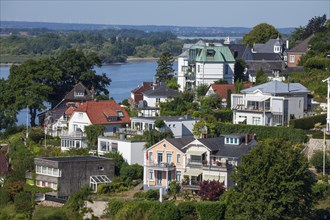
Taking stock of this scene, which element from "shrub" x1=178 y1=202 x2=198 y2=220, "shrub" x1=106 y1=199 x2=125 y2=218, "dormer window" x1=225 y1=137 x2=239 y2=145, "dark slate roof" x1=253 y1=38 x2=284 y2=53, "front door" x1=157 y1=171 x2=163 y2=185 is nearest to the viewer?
"shrub" x1=178 y1=202 x2=198 y2=220

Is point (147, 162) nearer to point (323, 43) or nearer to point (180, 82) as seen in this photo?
point (180, 82)

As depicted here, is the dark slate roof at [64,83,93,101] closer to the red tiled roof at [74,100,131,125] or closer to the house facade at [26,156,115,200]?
the red tiled roof at [74,100,131,125]

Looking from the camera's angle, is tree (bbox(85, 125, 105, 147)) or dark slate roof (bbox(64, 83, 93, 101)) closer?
tree (bbox(85, 125, 105, 147))

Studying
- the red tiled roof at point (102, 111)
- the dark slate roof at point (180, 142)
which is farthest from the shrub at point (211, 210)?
the red tiled roof at point (102, 111)

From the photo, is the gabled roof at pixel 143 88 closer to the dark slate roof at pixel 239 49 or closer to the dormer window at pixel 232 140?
the dark slate roof at pixel 239 49

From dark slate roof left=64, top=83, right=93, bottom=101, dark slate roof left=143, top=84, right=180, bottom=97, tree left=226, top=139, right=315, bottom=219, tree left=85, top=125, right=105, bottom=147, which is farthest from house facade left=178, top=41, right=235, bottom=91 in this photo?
tree left=226, top=139, right=315, bottom=219

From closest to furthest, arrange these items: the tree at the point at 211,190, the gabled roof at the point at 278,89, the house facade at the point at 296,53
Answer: the tree at the point at 211,190 < the gabled roof at the point at 278,89 < the house facade at the point at 296,53

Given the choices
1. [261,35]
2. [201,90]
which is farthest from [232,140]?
[261,35]
